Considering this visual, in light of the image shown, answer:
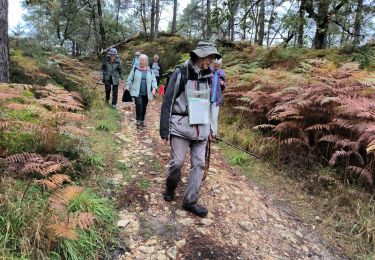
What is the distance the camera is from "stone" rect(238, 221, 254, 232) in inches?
177

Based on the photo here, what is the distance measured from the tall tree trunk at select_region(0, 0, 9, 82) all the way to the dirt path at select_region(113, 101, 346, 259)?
3.68m

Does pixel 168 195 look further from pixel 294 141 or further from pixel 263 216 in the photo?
pixel 294 141

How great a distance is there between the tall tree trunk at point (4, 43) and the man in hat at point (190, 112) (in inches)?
195

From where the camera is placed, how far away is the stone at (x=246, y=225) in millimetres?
4492

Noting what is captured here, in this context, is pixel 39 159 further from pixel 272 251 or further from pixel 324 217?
pixel 324 217

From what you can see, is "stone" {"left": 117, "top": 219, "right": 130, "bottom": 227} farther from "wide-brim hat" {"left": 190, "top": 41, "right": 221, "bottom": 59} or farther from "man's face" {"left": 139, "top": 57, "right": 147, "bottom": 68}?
"man's face" {"left": 139, "top": 57, "right": 147, "bottom": 68}

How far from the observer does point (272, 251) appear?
4.11 meters

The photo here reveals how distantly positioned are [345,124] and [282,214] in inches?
77.6

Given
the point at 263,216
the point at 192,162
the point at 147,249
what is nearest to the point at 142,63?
the point at 192,162

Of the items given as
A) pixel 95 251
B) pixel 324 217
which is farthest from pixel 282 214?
pixel 95 251

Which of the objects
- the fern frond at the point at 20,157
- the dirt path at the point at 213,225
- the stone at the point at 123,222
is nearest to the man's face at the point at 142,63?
the dirt path at the point at 213,225

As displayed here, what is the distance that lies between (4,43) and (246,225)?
21.4ft

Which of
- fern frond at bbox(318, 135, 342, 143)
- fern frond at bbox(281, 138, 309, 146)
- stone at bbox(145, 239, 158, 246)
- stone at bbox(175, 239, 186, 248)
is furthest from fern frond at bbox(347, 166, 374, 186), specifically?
stone at bbox(145, 239, 158, 246)

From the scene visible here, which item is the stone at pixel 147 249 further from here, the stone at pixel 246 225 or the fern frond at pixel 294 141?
the fern frond at pixel 294 141
